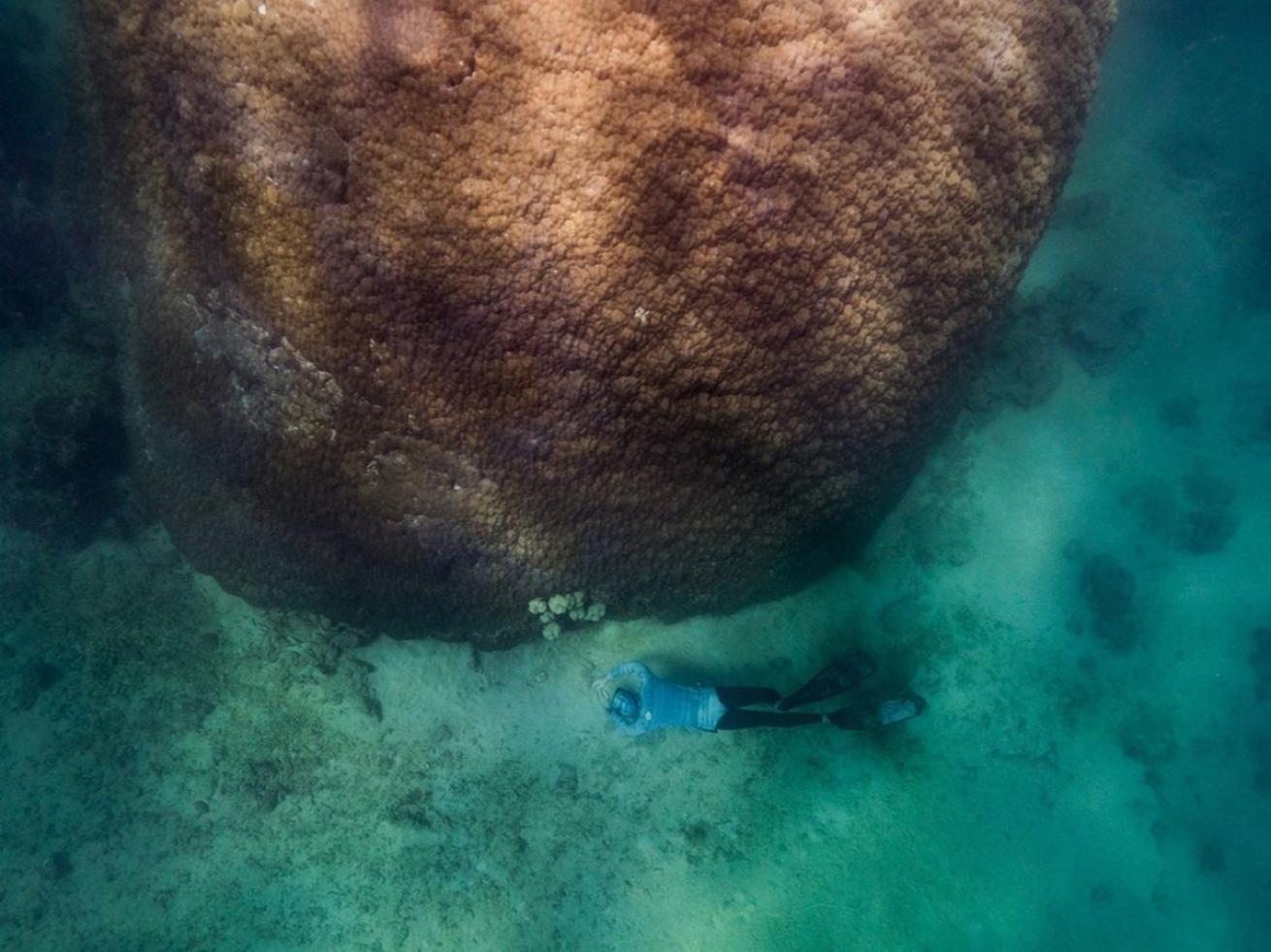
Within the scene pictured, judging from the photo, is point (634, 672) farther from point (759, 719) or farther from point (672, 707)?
point (759, 719)

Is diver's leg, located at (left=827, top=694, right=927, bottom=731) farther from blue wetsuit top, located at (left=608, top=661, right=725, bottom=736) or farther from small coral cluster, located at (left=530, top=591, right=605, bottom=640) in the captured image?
small coral cluster, located at (left=530, top=591, right=605, bottom=640)

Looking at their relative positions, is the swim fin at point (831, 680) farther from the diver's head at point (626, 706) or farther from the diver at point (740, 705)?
the diver's head at point (626, 706)

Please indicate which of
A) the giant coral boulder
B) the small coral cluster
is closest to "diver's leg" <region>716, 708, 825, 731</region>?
the small coral cluster

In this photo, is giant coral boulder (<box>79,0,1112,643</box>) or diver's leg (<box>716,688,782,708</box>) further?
diver's leg (<box>716,688,782,708</box>)

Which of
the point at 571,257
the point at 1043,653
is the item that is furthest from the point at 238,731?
the point at 1043,653

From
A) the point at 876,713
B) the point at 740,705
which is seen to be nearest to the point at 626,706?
the point at 740,705

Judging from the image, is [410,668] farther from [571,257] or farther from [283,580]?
[571,257]
